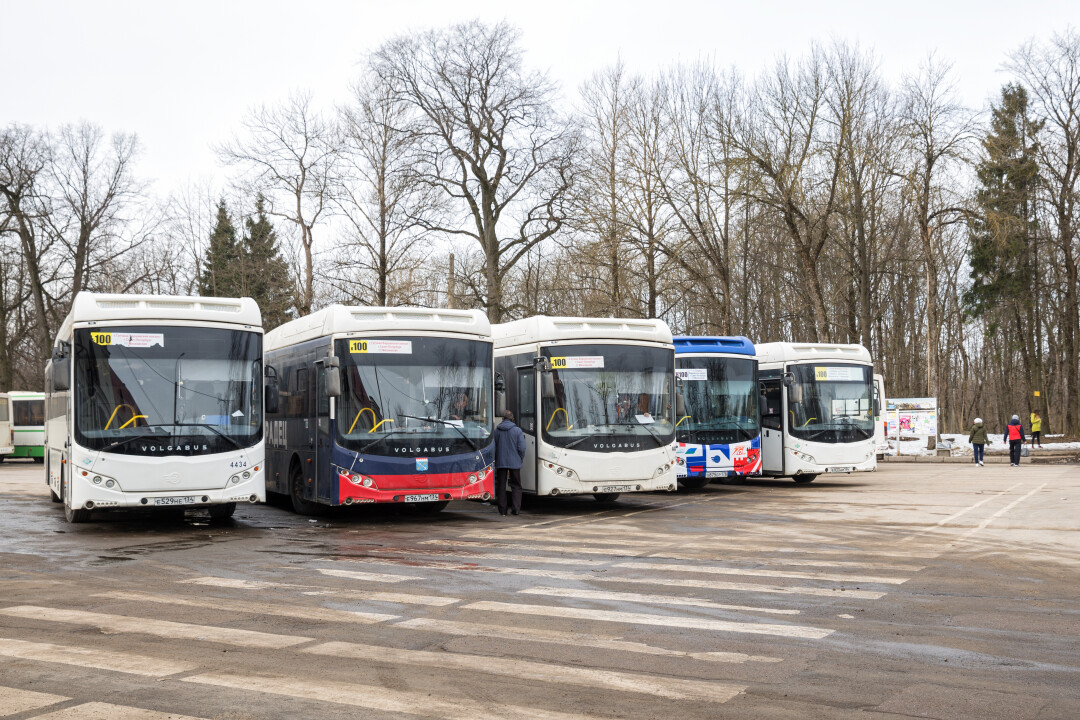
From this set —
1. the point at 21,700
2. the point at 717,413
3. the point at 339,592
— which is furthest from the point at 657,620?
the point at 717,413

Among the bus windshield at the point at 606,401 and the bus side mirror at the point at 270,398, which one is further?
the bus windshield at the point at 606,401

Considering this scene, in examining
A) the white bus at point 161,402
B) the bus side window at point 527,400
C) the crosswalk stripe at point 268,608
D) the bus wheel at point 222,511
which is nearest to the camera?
the crosswalk stripe at point 268,608

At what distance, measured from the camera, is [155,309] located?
15.4 metres

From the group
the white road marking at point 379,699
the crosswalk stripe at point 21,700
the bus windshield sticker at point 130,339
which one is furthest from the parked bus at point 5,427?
the white road marking at point 379,699

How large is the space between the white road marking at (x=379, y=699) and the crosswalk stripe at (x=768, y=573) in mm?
5639

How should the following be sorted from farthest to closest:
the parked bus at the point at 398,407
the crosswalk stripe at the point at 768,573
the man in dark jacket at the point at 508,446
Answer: the man in dark jacket at the point at 508,446 → the parked bus at the point at 398,407 → the crosswalk stripe at the point at 768,573

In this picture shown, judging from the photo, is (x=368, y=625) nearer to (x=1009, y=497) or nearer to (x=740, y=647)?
(x=740, y=647)

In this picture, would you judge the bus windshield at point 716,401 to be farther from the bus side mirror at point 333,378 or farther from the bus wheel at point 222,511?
the bus wheel at point 222,511

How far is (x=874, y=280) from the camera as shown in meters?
44.5

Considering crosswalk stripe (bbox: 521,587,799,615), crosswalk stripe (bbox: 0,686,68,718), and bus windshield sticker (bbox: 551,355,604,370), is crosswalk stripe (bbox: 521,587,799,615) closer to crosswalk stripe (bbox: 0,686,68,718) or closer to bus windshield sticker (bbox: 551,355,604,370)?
crosswalk stripe (bbox: 0,686,68,718)

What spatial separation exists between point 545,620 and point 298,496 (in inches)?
414

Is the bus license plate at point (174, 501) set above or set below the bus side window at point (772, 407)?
below

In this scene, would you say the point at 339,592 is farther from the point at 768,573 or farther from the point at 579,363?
the point at 579,363

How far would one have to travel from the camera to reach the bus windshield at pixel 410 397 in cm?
1623
